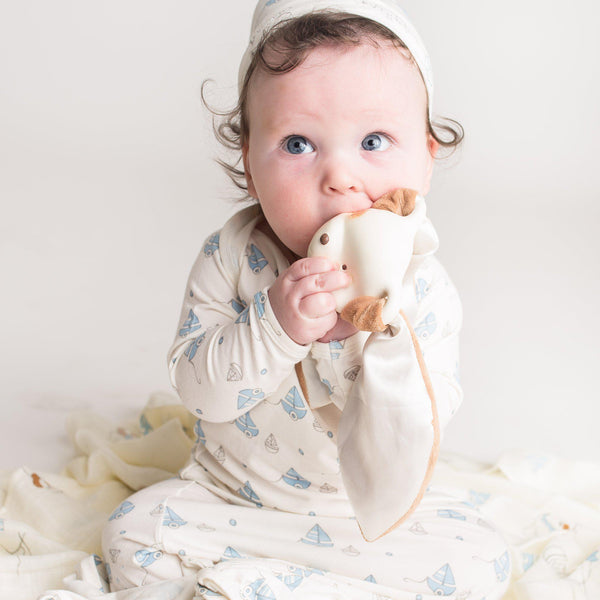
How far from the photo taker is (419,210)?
1.22 m

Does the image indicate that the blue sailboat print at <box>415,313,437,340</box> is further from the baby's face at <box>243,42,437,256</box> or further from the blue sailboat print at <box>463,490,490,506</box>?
the blue sailboat print at <box>463,490,490,506</box>

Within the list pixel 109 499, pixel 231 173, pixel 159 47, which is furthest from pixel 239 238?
pixel 159 47

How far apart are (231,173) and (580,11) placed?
6.73 ft

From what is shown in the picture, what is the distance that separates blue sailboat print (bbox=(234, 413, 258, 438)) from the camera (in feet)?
4.82

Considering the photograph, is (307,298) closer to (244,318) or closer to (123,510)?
(244,318)

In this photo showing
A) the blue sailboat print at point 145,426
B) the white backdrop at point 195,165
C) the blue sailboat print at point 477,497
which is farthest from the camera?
the white backdrop at point 195,165

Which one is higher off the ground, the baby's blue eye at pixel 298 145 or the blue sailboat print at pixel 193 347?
the baby's blue eye at pixel 298 145

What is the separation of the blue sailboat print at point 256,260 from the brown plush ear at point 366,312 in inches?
11.6

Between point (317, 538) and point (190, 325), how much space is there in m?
0.37

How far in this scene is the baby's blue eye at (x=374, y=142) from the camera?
129cm

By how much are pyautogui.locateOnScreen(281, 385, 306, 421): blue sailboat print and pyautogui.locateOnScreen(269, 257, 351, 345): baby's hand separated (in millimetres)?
151

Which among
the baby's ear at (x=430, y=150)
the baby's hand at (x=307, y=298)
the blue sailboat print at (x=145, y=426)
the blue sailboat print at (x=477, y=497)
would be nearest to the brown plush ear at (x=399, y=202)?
the baby's hand at (x=307, y=298)

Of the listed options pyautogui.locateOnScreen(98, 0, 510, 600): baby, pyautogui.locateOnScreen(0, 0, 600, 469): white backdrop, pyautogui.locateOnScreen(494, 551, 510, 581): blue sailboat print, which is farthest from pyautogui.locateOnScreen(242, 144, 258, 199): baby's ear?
pyautogui.locateOnScreen(0, 0, 600, 469): white backdrop

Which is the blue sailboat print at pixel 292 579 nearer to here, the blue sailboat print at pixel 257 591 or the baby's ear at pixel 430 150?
the blue sailboat print at pixel 257 591
